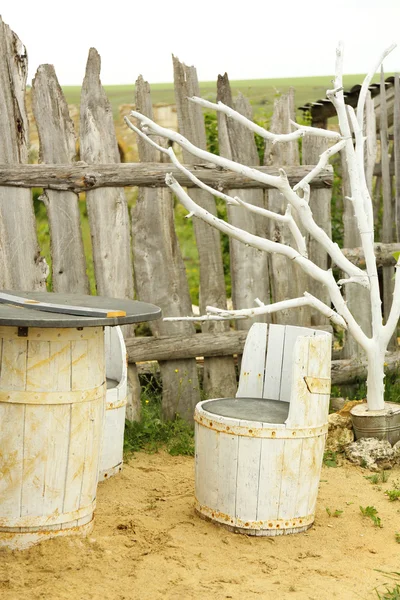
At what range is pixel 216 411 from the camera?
4047 mm

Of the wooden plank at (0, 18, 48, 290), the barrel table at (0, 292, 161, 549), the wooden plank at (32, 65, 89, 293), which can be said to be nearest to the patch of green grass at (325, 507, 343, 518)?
the barrel table at (0, 292, 161, 549)

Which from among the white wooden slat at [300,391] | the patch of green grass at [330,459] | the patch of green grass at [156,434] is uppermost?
the white wooden slat at [300,391]

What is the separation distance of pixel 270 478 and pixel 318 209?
108 inches

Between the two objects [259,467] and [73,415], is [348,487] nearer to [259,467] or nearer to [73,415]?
[259,467]

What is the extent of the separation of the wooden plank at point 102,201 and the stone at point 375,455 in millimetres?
1919

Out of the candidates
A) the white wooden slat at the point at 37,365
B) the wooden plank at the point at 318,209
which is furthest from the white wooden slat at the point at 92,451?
the wooden plank at the point at 318,209

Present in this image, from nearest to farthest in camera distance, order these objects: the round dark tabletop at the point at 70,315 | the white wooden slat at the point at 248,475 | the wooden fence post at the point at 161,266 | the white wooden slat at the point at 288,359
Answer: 1. the round dark tabletop at the point at 70,315
2. the white wooden slat at the point at 248,475
3. the white wooden slat at the point at 288,359
4. the wooden fence post at the point at 161,266

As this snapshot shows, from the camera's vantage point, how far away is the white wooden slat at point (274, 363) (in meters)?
4.40

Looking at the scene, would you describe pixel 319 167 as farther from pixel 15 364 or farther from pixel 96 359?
→ pixel 15 364

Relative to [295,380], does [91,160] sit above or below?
above

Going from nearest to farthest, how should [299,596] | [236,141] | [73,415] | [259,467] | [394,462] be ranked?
[299,596], [73,415], [259,467], [394,462], [236,141]

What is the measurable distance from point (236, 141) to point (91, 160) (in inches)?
43.1

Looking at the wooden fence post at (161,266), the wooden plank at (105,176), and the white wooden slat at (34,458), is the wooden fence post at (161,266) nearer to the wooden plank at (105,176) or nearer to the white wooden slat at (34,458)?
the wooden plank at (105,176)

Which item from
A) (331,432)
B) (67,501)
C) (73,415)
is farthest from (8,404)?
(331,432)
